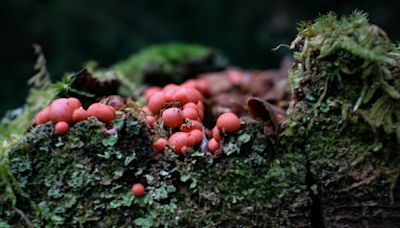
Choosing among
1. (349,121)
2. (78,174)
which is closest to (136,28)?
(78,174)

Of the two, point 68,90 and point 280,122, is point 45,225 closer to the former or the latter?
point 68,90

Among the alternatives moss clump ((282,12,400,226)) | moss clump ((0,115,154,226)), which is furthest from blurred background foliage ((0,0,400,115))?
moss clump ((282,12,400,226))

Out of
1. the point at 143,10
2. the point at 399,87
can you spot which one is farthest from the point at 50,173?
the point at 143,10

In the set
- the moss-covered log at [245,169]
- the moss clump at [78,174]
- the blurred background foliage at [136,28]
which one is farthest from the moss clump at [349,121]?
the blurred background foliage at [136,28]

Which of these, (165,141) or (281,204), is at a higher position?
(165,141)

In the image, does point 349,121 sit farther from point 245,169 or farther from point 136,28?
point 136,28

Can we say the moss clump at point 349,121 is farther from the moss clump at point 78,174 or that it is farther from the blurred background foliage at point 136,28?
the blurred background foliage at point 136,28
